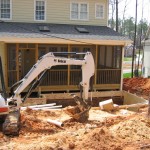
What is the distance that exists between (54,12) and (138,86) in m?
8.37

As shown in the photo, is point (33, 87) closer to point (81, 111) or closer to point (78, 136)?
point (81, 111)

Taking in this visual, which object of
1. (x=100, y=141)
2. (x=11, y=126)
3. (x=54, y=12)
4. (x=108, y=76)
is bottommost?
(x=100, y=141)

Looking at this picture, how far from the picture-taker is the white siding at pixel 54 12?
20.5 metres

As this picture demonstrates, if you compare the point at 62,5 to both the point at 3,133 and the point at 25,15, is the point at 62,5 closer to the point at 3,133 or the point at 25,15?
the point at 25,15

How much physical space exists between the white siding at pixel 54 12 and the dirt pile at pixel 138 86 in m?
5.07

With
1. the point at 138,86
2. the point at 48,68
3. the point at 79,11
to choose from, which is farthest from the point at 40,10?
the point at 48,68

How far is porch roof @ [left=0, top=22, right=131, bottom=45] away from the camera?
17.5 meters

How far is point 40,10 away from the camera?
21.2 metres

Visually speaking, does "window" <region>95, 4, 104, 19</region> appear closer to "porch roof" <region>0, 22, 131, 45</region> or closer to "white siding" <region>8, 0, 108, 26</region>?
"white siding" <region>8, 0, 108, 26</region>

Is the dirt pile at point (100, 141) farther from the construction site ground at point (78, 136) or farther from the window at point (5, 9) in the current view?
the window at point (5, 9)

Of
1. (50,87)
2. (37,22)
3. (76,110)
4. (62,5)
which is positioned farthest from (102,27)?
(76,110)

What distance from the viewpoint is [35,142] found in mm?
9062

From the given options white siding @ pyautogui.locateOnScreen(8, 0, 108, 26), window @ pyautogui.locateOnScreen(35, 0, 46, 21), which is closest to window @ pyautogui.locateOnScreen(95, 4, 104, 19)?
white siding @ pyautogui.locateOnScreen(8, 0, 108, 26)

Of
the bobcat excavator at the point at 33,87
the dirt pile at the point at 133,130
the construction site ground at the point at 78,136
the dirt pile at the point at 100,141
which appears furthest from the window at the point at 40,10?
the dirt pile at the point at 100,141
